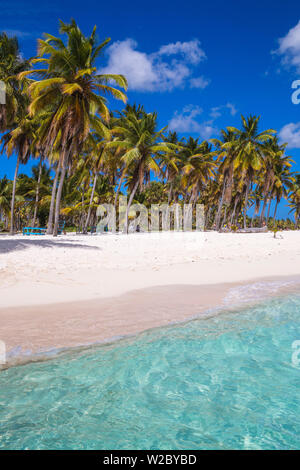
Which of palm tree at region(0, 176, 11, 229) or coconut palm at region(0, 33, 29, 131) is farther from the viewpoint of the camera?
palm tree at region(0, 176, 11, 229)

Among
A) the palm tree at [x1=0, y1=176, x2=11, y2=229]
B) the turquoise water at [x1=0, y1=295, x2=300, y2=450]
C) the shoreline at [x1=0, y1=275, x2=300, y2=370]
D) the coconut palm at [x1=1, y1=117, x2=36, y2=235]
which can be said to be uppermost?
the coconut palm at [x1=1, y1=117, x2=36, y2=235]

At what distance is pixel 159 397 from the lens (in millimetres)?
3324

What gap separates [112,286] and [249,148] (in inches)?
1120

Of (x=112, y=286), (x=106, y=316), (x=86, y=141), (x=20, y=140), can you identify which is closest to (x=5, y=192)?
(x=20, y=140)

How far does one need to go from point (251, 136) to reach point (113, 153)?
16.2m

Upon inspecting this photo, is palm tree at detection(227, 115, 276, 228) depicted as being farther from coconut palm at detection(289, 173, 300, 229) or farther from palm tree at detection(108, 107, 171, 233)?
coconut palm at detection(289, 173, 300, 229)

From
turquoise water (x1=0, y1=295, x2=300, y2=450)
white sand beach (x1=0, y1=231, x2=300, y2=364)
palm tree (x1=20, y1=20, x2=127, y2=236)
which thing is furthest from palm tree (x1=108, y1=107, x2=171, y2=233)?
turquoise water (x1=0, y1=295, x2=300, y2=450)

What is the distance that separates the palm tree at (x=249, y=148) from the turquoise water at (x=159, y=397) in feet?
96.9

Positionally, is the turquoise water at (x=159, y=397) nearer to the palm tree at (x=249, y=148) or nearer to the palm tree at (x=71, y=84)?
the palm tree at (x=71, y=84)

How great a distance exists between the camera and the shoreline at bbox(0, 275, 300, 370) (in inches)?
181

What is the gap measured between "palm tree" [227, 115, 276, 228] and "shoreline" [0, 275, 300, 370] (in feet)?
84.6

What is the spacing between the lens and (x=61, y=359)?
412cm
